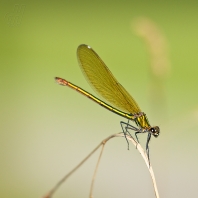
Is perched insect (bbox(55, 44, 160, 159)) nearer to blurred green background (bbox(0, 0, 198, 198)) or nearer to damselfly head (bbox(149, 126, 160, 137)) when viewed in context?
damselfly head (bbox(149, 126, 160, 137))

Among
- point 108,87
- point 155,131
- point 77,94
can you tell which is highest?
point 77,94

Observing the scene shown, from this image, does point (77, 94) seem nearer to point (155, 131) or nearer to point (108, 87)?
point (108, 87)

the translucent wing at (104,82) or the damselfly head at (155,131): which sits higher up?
the translucent wing at (104,82)

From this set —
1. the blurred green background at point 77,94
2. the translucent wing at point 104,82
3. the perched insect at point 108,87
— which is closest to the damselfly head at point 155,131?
the perched insect at point 108,87

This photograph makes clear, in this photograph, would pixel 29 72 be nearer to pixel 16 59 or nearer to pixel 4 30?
pixel 16 59

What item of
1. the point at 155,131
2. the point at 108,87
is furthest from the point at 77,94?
the point at 155,131

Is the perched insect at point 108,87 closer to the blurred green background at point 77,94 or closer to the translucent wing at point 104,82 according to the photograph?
the translucent wing at point 104,82
